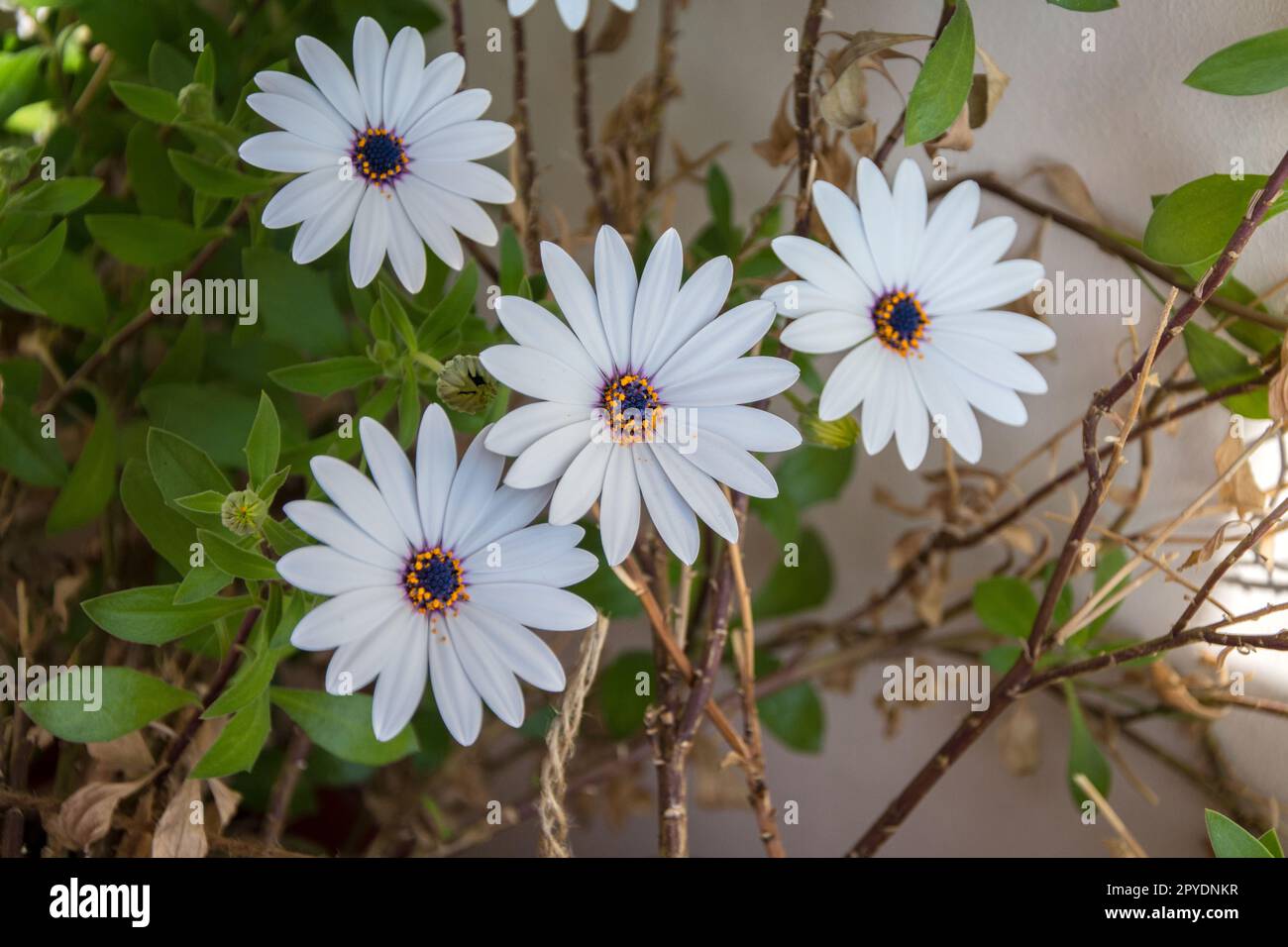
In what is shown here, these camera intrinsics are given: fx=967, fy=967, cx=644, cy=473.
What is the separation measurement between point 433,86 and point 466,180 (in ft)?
0.17

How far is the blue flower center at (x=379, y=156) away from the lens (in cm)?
50

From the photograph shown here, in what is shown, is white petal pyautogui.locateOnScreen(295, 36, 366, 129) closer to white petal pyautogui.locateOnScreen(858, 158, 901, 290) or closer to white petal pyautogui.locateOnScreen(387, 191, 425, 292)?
white petal pyautogui.locateOnScreen(387, 191, 425, 292)

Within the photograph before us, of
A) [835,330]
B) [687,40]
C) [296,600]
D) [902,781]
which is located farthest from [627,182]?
[902,781]

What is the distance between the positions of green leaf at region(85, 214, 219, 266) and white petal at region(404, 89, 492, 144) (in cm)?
18

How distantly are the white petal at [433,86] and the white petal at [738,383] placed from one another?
20 centimetres

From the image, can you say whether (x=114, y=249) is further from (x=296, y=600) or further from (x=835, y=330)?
(x=835, y=330)

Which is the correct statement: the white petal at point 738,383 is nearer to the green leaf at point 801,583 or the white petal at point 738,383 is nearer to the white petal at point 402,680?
the white petal at point 402,680

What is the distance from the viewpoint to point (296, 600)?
487 mm

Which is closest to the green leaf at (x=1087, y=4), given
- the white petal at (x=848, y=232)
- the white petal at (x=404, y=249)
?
the white petal at (x=848, y=232)

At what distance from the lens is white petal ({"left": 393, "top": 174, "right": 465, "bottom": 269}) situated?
509mm

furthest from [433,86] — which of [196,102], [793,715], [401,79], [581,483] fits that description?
[793,715]

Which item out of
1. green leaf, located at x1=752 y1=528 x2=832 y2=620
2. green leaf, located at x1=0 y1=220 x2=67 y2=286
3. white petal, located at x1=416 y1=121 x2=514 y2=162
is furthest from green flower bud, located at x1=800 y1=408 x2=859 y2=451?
green leaf, located at x1=0 y1=220 x2=67 y2=286

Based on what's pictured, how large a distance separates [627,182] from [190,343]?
34cm

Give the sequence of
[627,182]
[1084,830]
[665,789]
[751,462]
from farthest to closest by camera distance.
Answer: [1084,830] → [627,182] → [665,789] → [751,462]
